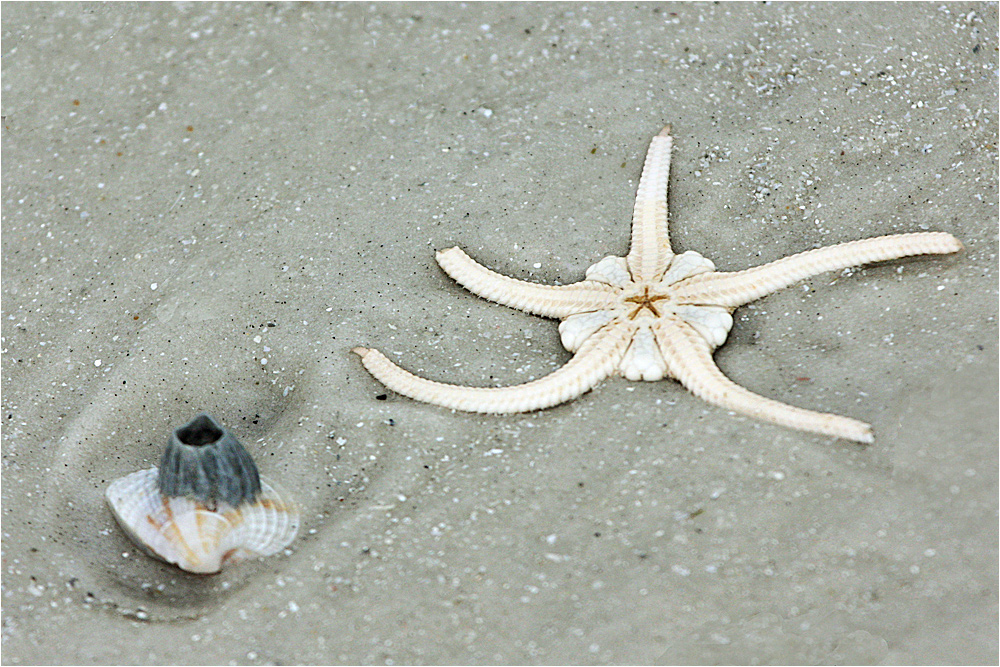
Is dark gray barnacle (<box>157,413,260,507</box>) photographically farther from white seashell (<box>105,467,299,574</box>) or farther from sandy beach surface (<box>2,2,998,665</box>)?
sandy beach surface (<box>2,2,998,665</box>)

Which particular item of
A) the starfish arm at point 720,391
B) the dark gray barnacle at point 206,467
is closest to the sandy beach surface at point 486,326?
the starfish arm at point 720,391

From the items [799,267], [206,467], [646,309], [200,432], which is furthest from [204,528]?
[799,267]

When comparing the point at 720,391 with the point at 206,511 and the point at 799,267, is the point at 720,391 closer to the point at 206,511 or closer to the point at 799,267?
the point at 799,267

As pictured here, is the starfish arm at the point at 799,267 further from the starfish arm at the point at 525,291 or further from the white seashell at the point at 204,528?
the white seashell at the point at 204,528

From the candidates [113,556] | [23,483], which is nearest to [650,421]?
[113,556]

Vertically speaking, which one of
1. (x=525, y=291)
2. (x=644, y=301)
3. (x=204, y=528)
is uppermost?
(x=644, y=301)

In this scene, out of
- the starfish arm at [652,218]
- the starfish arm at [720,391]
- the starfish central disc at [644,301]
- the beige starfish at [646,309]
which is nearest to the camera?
the starfish arm at [720,391]
